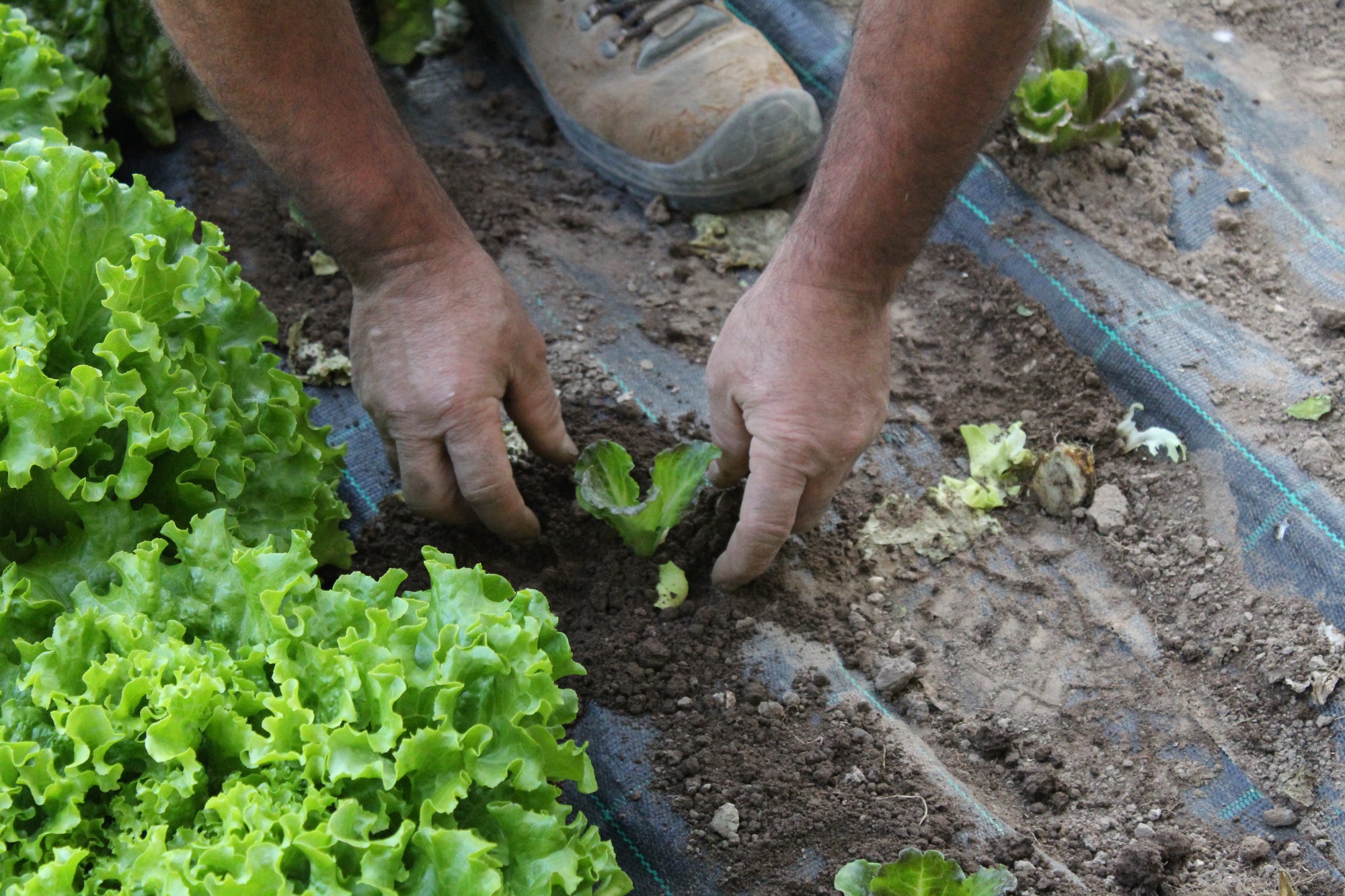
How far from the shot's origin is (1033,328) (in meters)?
2.96

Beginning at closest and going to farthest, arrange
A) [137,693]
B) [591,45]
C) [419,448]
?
[137,693]
[419,448]
[591,45]

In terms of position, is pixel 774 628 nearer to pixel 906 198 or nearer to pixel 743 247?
A: pixel 906 198

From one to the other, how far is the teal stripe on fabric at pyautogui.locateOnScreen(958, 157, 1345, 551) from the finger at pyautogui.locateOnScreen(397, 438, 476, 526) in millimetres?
1578

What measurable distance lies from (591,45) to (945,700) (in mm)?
2115

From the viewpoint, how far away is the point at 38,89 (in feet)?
9.17

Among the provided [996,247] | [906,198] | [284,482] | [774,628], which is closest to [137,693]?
[284,482]

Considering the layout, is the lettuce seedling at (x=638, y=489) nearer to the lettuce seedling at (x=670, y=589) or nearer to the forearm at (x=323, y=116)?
the lettuce seedling at (x=670, y=589)

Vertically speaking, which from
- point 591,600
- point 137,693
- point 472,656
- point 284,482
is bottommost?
point 591,600

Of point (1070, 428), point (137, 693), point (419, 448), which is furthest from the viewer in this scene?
point (1070, 428)

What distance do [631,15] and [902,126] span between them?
5.32ft

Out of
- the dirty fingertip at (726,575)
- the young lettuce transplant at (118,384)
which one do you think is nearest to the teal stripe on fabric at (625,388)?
the dirty fingertip at (726,575)

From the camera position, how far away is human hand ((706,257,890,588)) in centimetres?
212

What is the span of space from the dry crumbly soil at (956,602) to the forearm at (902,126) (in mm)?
624

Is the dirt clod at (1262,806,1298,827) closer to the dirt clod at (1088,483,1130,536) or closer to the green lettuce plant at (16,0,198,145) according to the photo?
the dirt clod at (1088,483,1130,536)
